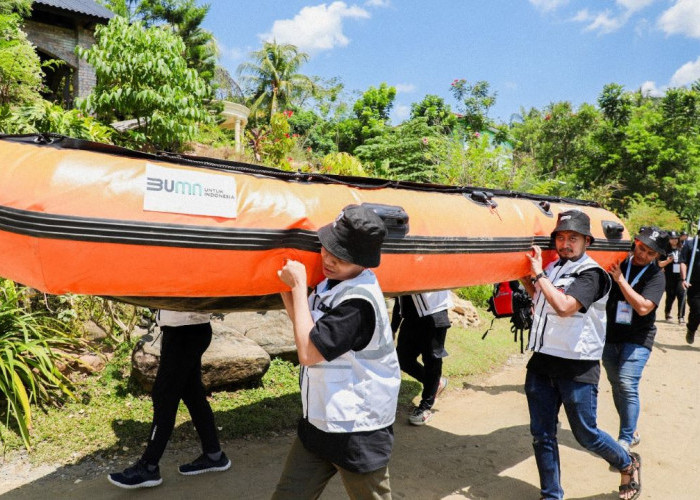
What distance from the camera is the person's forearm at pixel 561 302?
3031mm

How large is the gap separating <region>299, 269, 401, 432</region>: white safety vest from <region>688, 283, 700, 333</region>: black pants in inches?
285

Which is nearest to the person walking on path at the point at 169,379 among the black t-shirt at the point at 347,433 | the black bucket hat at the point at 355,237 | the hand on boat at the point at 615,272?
the black t-shirt at the point at 347,433

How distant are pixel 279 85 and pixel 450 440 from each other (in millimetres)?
30117

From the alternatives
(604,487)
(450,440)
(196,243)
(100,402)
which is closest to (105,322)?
(100,402)

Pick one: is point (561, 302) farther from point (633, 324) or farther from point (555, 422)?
point (633, 324)

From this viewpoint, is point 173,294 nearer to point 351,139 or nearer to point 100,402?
point 100,402

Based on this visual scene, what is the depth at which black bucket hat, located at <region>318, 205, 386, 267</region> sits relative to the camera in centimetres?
212

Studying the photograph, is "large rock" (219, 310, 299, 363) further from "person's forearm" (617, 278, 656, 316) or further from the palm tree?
the palm tree

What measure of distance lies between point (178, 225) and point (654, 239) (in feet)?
10.9

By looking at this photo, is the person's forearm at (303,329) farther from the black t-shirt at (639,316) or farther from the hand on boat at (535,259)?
the black t-shirt at (639,316)

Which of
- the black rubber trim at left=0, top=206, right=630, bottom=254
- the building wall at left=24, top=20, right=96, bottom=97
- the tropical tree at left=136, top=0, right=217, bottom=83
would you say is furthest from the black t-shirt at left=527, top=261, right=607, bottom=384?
the tropical tree at left=136, top=0, right=217, bottom=83

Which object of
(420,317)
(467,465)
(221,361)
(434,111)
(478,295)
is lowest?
(467,465)

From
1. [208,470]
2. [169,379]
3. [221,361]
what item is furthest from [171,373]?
[221,361]

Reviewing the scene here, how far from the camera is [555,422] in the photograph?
10.6 feet
